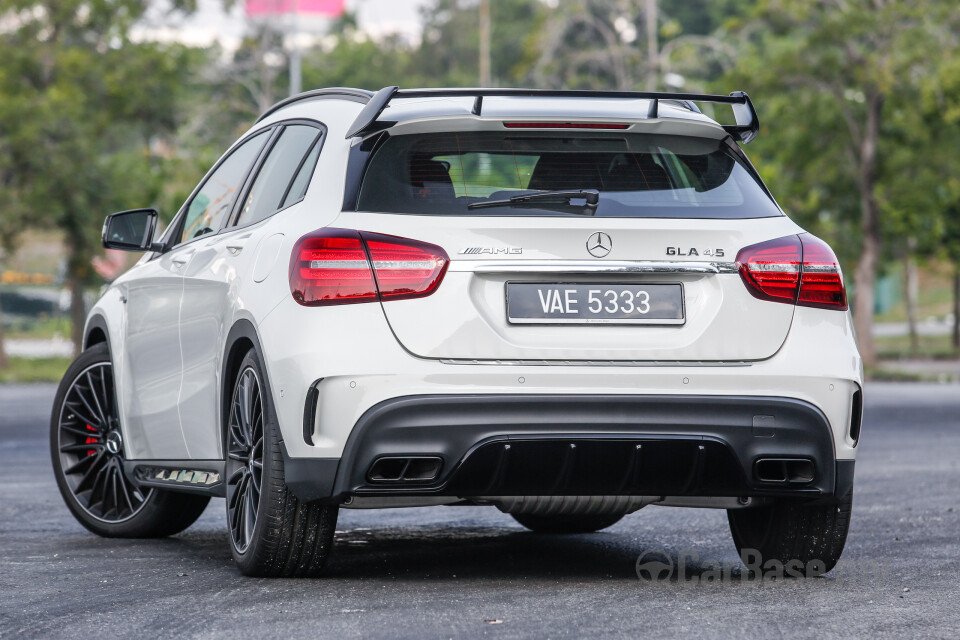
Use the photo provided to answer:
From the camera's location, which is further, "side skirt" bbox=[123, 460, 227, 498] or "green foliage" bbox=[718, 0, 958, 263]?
"green foliage" bbox=[718, 0, 958, 263]

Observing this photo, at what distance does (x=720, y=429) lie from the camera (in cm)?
519

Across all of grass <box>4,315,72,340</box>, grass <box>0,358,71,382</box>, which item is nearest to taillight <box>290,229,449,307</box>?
grass <box>0,358,71,382</box>

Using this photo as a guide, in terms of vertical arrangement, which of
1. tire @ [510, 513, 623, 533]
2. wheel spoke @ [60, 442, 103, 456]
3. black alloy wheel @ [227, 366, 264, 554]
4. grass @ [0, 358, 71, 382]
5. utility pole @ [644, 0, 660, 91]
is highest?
utility pole @ [644, 0, 660, 91]

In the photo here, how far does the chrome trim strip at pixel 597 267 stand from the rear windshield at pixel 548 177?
203 millimetres

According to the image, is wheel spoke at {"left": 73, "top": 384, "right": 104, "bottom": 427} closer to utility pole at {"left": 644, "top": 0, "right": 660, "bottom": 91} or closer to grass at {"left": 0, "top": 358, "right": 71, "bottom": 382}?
grass at {"left": 0, "top": 358, "right": 71, "bottom": 382}

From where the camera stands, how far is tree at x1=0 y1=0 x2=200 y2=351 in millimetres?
33875

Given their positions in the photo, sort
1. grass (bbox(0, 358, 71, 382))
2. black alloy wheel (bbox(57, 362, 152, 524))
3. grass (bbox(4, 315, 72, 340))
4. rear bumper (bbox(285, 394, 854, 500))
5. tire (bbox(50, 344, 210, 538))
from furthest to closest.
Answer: grass (bbox(4, 315, 72, 340))
grass (bbox(0, 358, 71, 382))
black alloy wheel (bbox(57, 362, 152, 524))
tire (bbox(50, 344, 210, 538))
rear bumper (bbox(285, 394, 854, 500))

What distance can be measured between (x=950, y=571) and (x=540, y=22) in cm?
3604

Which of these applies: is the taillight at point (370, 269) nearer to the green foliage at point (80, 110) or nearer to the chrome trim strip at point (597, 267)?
the chrome trim strip at point (597, 267)

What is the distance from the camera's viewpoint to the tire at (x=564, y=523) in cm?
763

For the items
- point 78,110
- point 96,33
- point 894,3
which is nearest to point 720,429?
point 894,3

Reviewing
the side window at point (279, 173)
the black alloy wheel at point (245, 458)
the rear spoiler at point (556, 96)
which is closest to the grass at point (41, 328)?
the side window at point (279, 173)

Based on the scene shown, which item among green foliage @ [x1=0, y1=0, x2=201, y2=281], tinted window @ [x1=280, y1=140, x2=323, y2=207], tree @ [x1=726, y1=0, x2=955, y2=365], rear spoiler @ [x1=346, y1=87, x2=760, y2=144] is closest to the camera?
rear spoiler @ [x1=346, y1=87, x2=760, y2=144]

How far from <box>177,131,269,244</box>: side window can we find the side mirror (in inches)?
7.5
